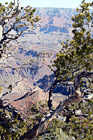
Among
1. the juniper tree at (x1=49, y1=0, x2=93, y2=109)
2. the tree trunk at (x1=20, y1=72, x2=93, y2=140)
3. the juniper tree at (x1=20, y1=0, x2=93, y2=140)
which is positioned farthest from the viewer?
the juniper tree at (x1=49, y1=0, x2=93, y2=109)

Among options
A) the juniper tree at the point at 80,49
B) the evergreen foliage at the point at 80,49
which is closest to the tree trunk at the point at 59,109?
the juniper tree at the point at 80,49

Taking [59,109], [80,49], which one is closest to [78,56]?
[80,49]

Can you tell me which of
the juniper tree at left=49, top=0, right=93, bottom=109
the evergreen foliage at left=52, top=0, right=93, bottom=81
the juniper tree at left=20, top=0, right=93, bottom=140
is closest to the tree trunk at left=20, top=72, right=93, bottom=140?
the juniper tree at left=20, top=0, right=93, bottom=140

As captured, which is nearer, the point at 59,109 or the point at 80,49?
the point at 59,109

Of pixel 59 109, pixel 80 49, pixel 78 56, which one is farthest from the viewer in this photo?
pixel 80 49

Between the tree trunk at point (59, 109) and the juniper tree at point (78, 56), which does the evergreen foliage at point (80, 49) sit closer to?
the juniper tree at point (78, 56)

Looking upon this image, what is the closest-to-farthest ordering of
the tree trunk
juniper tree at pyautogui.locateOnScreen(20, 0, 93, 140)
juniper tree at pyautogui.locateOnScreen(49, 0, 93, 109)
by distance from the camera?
the tree trunk
juniper tree at pyautogui.locateOnScreen(20, 0, 93, 140)
juniper tree at pyautogui.locateOnScreen(49, 0, 93, 109)

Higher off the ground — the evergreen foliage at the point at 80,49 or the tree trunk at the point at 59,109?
the evergreen foliage at the point at 80,49

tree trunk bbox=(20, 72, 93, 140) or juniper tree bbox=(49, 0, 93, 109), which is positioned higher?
juniper tree bbox=(49, 0, 93, 109)

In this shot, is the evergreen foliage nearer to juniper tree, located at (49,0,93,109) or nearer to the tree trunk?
juniper tree, located at (49,0,93,109)

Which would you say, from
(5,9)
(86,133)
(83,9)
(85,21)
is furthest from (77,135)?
(5,9)

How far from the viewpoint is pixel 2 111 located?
14.4 m

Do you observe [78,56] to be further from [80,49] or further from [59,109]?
[59,109]

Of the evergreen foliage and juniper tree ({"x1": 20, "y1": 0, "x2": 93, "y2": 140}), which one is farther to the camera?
the evergreen foliage
